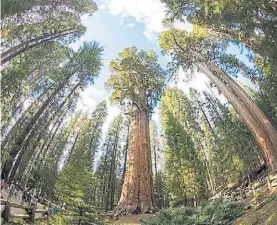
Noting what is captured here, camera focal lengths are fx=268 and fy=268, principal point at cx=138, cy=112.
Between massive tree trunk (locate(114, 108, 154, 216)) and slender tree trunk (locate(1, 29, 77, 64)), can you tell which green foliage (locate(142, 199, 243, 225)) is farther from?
slender tree trunk (locate(1, 29, 77, 64))

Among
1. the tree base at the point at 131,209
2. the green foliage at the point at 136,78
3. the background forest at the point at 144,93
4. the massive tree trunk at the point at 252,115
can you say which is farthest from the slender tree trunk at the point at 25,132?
the massive tree trunk at the point at 252,115

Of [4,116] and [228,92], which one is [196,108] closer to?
[228,92]

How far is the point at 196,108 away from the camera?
32.4 meters

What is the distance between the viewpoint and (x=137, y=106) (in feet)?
→ 68.1

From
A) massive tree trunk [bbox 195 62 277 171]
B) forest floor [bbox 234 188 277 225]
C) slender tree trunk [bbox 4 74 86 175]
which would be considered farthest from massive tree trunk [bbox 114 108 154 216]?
forest floor [bbox 234 188 277 225]

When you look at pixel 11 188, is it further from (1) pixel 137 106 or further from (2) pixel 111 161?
(2) pixel 111 161

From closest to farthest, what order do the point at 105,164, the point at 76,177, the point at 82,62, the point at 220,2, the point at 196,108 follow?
the point at 220,2 < the point at 76,177 < the point at 82,62 < the point at 196,108 < the point at 105,164

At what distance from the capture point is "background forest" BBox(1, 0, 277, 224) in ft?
37.3

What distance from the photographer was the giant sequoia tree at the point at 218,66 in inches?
546

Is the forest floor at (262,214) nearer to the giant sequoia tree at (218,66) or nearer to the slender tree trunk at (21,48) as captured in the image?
the giant sequoia tree at (218,66)

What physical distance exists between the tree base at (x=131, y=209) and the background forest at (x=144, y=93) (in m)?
0.06

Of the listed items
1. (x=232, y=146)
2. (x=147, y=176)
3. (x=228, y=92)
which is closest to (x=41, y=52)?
(x=147, y=176)

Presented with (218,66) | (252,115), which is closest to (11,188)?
(252,115)

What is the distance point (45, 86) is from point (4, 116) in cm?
489
